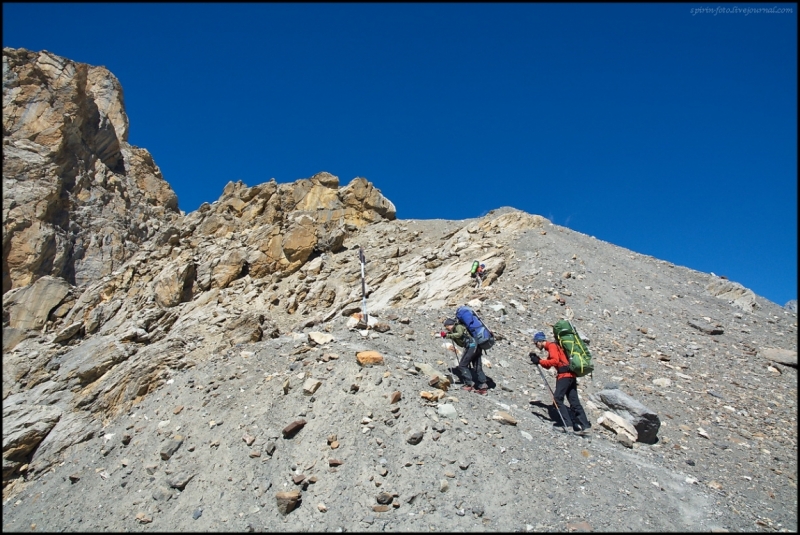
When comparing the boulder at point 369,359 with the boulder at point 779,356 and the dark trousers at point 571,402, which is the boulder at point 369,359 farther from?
the boulder at point 779,356

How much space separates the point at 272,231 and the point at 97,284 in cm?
1374

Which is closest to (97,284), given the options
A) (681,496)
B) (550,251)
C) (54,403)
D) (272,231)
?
(272,231)

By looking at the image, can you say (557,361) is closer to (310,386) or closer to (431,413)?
(431,413)

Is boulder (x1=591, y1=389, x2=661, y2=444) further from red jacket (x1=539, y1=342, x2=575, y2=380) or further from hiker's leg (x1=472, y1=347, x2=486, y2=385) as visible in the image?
hiker's leg (x1=472, y1=347, x2=486, y2=385)

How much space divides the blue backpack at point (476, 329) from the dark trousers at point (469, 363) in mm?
160

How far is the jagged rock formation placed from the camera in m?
6.45

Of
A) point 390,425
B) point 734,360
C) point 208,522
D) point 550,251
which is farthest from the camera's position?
point 550,251

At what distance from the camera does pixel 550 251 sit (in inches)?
735

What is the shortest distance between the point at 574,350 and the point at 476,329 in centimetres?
195

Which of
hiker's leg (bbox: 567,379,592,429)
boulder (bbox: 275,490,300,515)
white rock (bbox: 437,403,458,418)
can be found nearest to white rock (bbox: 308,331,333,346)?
white rock (bbox: 437,403,458,418)

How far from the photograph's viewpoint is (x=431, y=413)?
300 inches

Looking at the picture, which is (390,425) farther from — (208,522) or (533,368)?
(533,368)

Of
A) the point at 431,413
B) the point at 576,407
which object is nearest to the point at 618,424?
the point at 576,407

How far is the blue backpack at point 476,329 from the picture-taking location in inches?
357
